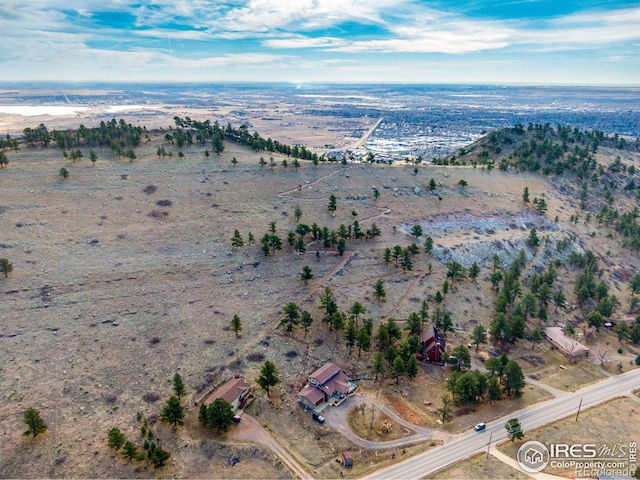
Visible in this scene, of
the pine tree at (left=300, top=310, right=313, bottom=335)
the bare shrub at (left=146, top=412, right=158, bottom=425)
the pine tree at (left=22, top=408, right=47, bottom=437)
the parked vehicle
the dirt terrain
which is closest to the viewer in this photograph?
the pine tree at (left=22, top=408, right=47, bottom=437)

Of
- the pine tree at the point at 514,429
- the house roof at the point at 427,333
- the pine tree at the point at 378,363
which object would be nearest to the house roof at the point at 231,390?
the pine tree at the point at 378,363

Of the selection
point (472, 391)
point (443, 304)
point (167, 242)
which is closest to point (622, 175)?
point (443, 304)

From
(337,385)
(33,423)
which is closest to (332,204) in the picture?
(337,385)

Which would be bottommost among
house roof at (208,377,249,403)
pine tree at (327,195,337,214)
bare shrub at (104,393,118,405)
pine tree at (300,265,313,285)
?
bare shrub at (104,393,118,405)

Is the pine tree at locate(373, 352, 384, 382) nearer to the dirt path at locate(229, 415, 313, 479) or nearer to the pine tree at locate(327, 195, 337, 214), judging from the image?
the dirt path at locate(229, 415, 313, 479)

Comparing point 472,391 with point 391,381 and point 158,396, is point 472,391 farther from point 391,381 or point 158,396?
point 158,396

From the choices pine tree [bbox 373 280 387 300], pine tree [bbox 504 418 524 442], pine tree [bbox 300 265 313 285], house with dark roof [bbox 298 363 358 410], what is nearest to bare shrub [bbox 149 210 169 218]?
pine tree [bbox 300 265 313 285]

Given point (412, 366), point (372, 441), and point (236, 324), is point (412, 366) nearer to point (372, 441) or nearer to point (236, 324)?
point (372, 441)
